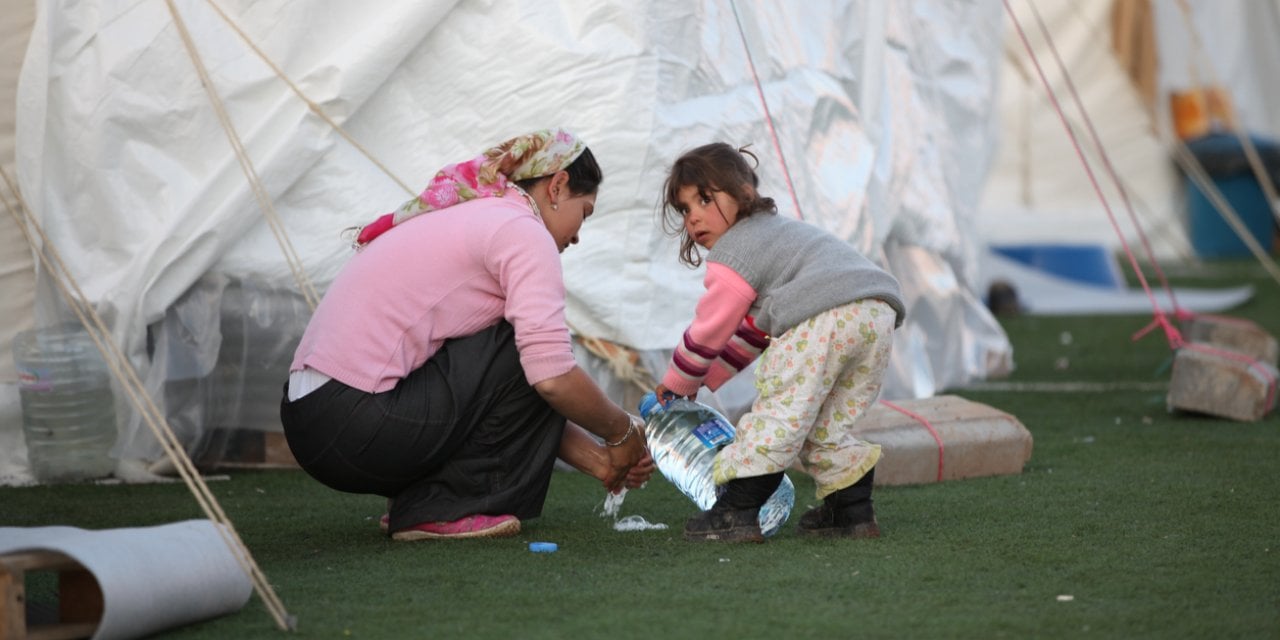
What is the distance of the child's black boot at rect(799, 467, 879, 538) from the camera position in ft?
10.6

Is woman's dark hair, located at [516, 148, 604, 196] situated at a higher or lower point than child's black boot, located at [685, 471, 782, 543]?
higher

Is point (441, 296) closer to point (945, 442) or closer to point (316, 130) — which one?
point (316, 130)

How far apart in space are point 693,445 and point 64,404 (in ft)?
6.09

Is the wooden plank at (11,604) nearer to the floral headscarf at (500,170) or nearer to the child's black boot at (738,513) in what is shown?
the floral headscarf at (500,170)

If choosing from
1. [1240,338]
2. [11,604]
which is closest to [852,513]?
[11,604]

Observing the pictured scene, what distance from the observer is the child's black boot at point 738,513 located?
10.4ft

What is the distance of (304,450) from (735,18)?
2191mm

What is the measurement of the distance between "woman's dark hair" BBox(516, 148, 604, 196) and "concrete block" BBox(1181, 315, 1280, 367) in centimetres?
A: 364

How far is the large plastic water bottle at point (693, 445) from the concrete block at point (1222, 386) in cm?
223

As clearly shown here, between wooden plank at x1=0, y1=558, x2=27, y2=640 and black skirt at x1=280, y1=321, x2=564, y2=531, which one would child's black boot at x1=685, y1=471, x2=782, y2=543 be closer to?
black skirt at x1=280, y1=321, x2=564, y2=531

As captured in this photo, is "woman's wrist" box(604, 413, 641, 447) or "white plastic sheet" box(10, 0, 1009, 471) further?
"white plastic sheet" box(10, 0, 1009, 471)

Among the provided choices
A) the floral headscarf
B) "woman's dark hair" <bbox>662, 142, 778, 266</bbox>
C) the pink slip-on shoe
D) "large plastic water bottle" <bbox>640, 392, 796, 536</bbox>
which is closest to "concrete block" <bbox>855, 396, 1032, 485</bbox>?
"large plastic water bottle" <bbox>640, 392, 796, 536</bbox>

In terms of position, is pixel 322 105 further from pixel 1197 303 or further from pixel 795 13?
pixel 1197 303

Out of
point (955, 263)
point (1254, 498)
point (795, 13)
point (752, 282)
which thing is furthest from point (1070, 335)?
point (752, 282)
